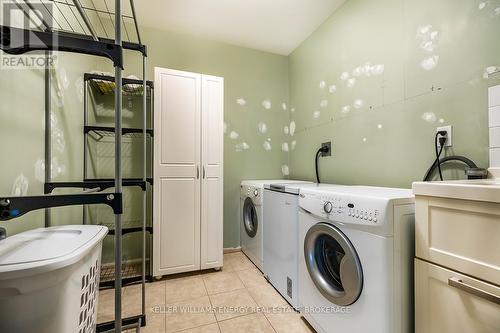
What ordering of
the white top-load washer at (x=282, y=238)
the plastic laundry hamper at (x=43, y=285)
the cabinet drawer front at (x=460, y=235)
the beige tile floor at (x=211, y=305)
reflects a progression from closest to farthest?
the plastic laundry hamper at (x=43, y=285) < the cabinet drawer front at (x=460, y=235) < the beige tile floor at (x=211, y=305) < the white top-load washer at (x=282, y=238)

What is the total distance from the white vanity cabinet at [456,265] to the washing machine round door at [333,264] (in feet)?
0.78

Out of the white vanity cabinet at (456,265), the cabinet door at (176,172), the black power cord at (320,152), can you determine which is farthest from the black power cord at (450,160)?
the cabinet door at (176,172)

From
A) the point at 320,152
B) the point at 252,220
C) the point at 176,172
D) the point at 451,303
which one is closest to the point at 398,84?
the point at 320,152

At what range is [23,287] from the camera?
584mm

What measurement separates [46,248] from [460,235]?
1.38 meters

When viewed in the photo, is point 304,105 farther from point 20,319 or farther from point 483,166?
point 20,319

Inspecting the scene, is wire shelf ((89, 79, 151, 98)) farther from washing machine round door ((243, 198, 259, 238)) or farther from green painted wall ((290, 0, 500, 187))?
green painted wall ((290, 0, 500, 187))

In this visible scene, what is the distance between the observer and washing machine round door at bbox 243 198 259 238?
7.25ft

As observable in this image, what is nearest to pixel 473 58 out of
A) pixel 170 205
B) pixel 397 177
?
pixel 397 177

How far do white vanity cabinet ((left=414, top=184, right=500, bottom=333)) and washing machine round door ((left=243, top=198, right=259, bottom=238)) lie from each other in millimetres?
1425

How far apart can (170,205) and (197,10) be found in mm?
1837

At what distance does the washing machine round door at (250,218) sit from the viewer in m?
2.21

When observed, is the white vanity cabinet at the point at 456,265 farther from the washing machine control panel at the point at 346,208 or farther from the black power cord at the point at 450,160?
the black power cord at the point at 450,160

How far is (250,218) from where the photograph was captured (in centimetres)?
238
